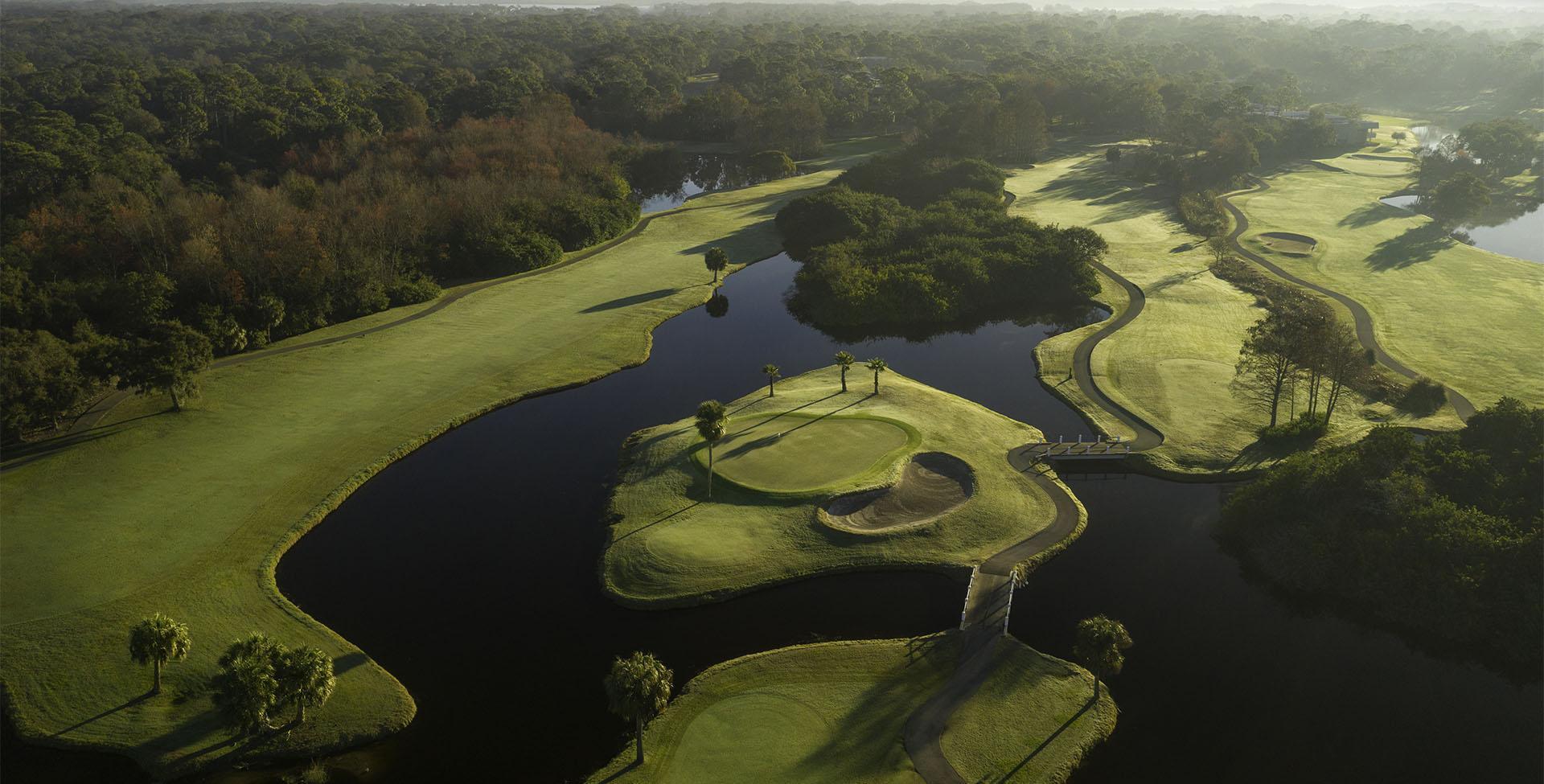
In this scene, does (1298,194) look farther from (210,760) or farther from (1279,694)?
(210,760)

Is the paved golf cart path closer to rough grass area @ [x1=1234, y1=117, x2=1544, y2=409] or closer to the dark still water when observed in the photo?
rough grass area @ [x1=1234, y1=117, x2=1544, y2=409]

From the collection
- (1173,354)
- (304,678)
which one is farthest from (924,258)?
(304,678)

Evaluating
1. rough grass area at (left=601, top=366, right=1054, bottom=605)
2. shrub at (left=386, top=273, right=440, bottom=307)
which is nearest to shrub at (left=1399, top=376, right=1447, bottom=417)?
rough grass area at (left=601, top=366, right=1054, bottom=605)

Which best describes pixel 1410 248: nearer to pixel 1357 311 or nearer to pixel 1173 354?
pixel 1357 311

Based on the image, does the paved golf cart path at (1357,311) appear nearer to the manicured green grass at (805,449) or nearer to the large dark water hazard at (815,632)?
the large dark water hazard at (815,632)

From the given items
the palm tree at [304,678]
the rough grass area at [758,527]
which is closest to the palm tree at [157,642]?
the palm tree at [304,678]
